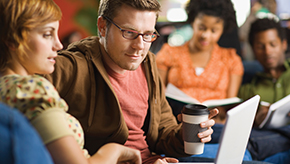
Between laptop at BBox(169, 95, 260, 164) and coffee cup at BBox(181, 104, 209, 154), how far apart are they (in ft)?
0.50

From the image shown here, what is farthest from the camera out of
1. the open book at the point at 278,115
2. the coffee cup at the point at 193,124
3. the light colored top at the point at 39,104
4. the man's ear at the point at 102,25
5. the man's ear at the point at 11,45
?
the open book at the point at 278,115

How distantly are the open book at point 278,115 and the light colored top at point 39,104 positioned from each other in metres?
1.50

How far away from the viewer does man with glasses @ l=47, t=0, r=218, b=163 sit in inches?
45.4

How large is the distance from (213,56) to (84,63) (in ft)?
4.99

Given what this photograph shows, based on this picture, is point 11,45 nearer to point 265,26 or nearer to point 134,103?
point 134,103

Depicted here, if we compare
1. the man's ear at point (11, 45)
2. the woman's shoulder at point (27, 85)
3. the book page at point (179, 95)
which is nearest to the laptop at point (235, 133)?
the woman's shoulder at point (27, 85)

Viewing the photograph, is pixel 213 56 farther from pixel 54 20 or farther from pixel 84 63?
pixel 54 20

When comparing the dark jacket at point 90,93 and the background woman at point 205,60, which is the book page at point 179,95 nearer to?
the background woman at point 205,60

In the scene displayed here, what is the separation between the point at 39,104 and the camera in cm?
72

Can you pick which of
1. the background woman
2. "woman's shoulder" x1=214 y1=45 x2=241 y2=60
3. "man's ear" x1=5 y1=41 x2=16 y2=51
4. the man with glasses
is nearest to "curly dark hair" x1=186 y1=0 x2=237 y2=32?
the background woman

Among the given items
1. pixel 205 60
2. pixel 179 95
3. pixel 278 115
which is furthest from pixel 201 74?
pixel 278 115

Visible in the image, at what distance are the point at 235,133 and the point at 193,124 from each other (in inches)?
8.3

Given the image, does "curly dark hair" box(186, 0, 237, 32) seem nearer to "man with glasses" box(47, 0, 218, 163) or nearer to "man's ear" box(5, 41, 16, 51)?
"man with glasses" box(47, 0, 218, 163)

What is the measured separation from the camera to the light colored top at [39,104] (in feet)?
2.31
